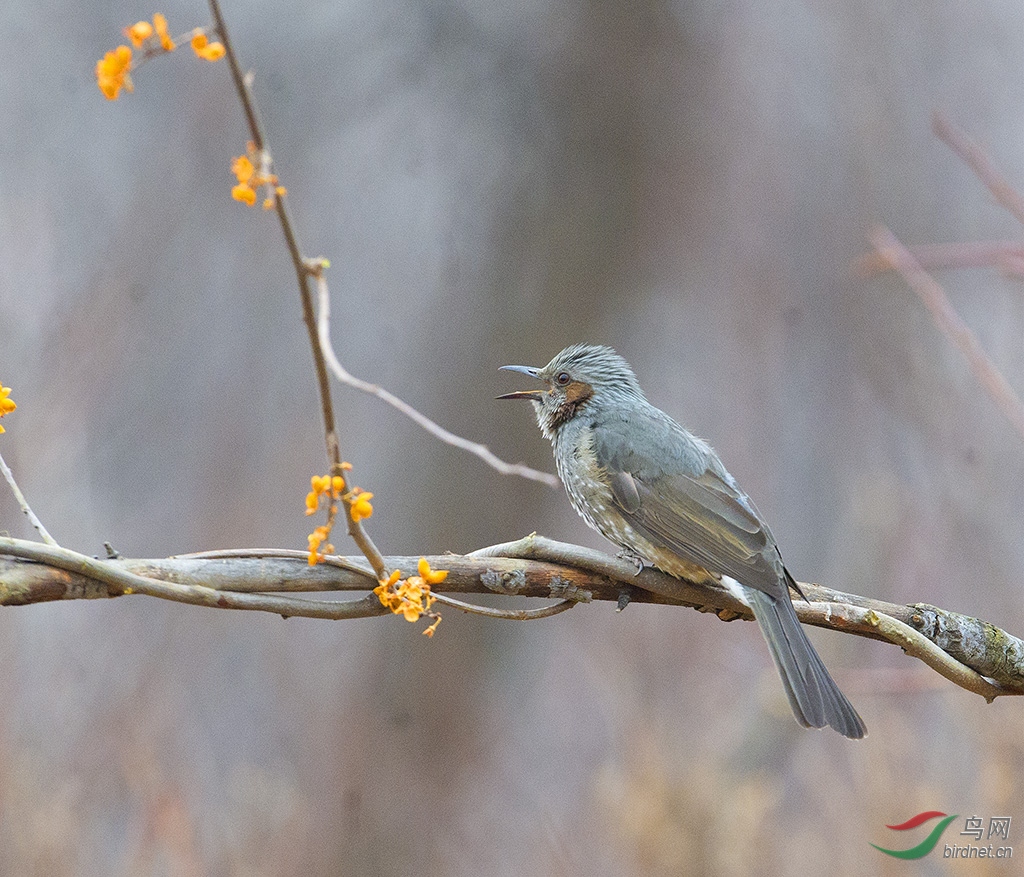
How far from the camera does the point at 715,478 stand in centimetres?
320

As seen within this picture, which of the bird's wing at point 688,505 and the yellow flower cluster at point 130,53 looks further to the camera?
the bird's wing at point 688,505

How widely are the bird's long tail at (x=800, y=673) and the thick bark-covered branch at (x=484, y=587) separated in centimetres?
8

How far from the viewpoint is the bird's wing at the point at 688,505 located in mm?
2811

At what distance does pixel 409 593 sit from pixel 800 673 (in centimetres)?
138

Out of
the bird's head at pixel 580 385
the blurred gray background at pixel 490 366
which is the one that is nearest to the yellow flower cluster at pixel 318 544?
the bird's head at pixel 580 385

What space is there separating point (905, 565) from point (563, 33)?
140 inches

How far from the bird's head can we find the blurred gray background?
1.93 m

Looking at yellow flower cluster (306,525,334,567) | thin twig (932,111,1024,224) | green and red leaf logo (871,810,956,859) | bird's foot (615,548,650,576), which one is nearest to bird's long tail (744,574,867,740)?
bird's foot (615,548,650,576)

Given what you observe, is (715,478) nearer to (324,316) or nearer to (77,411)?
(324,316)

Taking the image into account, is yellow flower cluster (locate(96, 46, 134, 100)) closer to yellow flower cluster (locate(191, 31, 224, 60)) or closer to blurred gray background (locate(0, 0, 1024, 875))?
yellow flower cluster (locate(191, 31, 224, 60))

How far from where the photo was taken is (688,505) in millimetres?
3068

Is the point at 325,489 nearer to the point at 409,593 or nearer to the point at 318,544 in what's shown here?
the point at 318,544

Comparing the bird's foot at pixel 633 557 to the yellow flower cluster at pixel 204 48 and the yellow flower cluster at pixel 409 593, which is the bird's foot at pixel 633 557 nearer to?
the yellow flower cluster at pixel 409 593

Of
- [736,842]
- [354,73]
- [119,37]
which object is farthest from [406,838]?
[119,37]
